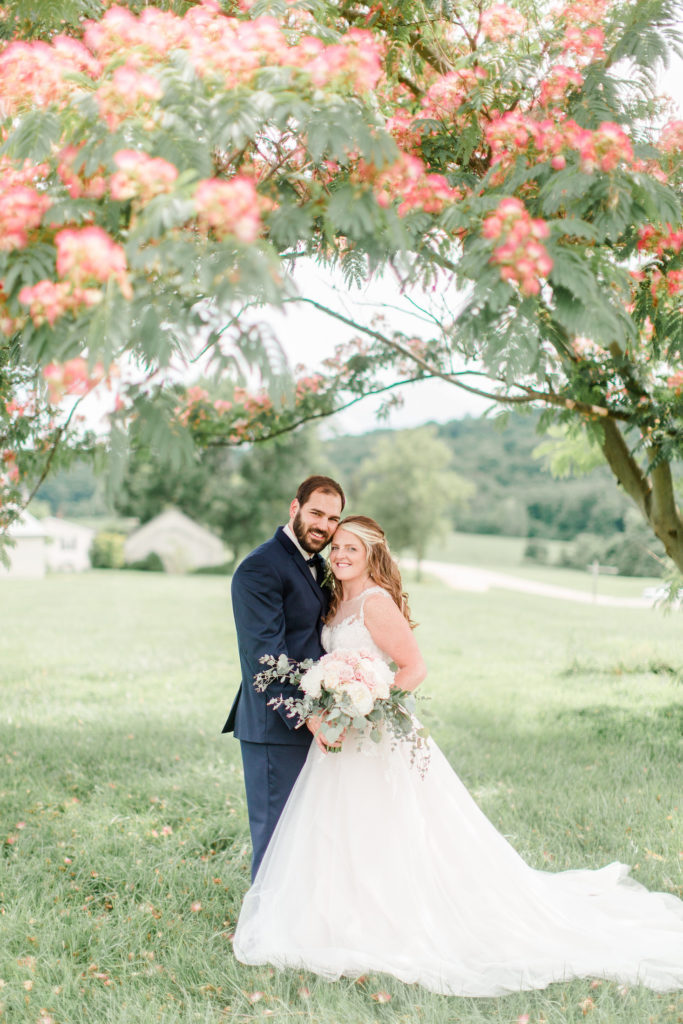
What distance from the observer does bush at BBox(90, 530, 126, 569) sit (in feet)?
196

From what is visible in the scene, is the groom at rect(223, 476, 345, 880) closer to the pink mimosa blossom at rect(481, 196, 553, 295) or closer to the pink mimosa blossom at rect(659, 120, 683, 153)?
the pink mimosa blossom at rect(481, 196, 553, 295)

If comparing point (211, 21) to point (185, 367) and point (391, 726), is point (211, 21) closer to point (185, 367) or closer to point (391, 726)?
point (185, 367)

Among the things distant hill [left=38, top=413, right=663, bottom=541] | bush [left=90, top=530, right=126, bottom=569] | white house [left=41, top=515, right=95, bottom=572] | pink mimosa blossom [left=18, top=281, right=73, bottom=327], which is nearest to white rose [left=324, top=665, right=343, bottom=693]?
pink mimosa blossom [left=18, top=281, right=73, bottom=327]

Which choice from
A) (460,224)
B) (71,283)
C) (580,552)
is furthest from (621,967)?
(580,552)

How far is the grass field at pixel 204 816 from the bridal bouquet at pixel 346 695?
1.18 m

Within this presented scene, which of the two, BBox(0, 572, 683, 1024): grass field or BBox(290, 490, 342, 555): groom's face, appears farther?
BBox(290, 490, 342, 555): groom's face

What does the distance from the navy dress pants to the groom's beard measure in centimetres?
107

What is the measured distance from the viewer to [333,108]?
96.1 inches

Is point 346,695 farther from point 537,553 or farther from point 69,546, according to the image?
point 537,553

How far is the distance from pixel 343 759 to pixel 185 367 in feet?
8.49

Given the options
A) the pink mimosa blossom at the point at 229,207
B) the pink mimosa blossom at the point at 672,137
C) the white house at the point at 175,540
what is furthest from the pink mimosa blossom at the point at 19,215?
the white house at the point at 175,540

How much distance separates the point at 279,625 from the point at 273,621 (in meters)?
0.05

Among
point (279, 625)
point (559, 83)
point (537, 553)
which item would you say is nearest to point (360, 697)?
point (279, 625)

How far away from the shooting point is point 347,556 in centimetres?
420
